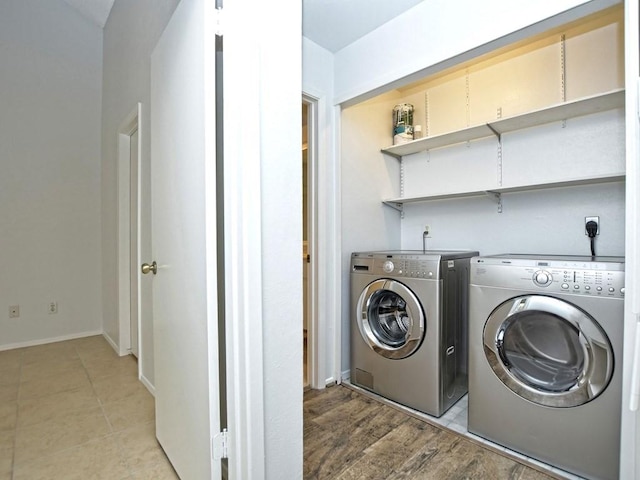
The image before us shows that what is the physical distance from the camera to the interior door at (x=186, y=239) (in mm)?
1038

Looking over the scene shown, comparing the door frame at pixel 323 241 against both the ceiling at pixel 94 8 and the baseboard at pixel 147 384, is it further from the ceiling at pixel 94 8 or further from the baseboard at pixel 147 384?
the ceiling at pixel 94 8

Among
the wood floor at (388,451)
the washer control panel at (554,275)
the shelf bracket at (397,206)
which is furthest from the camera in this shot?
the shelf bracket at (397,206)

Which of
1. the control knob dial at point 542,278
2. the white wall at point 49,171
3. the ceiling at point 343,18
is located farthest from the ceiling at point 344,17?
the white wall at point 49,171

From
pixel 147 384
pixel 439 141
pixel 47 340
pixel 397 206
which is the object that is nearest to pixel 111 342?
pixel 47 340

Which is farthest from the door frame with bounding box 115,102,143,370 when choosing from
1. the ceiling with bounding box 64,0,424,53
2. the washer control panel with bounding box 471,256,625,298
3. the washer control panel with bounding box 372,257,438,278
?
Answer: the washer control panel with bounding box 471,256,625,298

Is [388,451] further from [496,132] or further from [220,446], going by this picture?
[496,132]

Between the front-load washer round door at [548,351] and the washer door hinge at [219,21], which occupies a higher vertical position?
the washer door hinge at [219,21]

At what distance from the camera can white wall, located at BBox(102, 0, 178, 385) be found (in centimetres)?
212

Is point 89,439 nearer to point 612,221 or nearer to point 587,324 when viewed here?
point 587,324

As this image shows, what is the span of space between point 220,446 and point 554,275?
146cm

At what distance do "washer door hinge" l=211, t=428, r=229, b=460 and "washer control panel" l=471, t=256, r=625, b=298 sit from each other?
1301 millimetres

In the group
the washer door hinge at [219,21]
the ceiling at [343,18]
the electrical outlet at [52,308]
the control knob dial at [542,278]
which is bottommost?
the electrical outlet at [52,308]

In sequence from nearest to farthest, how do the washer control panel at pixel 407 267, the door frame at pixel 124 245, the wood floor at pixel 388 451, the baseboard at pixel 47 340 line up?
the wood floor at pixel 388 451
the washer control panel at pixel 407 267
the door frame at pixel 124 245
the baseboard at pixel 47 340

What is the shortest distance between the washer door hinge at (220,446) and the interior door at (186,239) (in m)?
0.02
